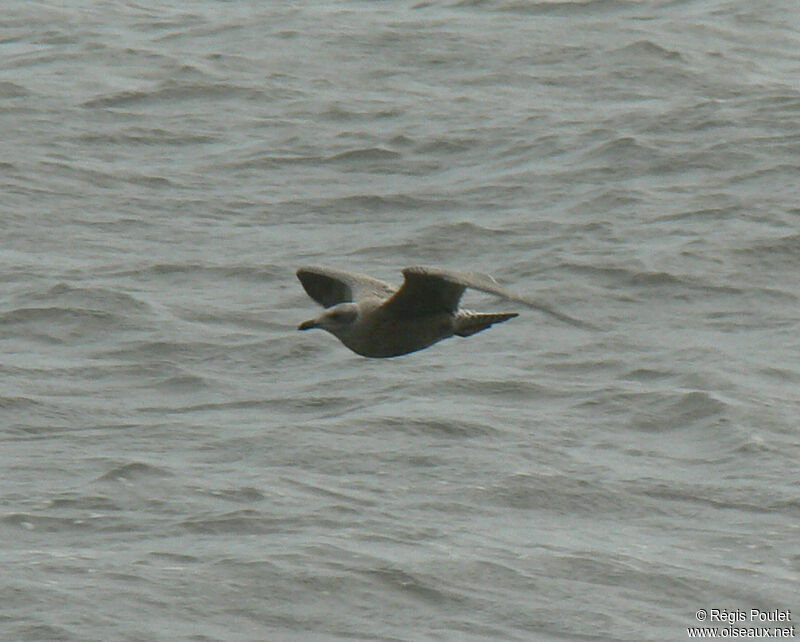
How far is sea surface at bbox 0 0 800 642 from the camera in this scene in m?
11.9

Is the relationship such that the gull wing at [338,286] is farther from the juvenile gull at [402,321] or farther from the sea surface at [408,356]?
the sea surface at [408,356]

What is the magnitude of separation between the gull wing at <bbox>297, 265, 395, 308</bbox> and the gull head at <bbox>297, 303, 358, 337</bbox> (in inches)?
17.9

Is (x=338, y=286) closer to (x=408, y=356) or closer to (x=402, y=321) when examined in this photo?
(x=402, y=321)

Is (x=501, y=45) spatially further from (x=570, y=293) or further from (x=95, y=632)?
(x=95, y=632)

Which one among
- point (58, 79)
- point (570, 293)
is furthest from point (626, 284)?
point (58, 79)

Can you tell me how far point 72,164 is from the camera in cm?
1916

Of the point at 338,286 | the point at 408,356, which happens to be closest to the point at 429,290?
the point at 338,286

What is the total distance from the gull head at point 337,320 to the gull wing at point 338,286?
456 millimetres

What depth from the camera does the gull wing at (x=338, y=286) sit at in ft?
34.5

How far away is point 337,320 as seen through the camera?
32.2 ft

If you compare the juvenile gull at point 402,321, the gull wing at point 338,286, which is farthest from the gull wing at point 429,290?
the gull wing at point 338,286

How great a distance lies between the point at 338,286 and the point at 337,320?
3.70 ft

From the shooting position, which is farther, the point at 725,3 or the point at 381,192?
the point at 725,3

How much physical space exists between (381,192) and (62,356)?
4.02m
